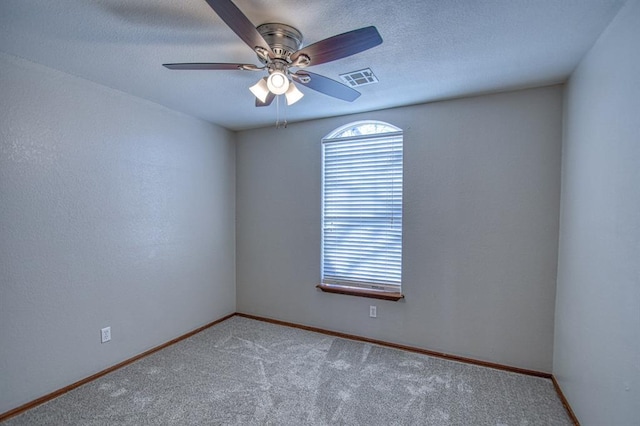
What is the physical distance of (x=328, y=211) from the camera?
338 cm

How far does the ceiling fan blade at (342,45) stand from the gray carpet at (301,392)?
7.21ft

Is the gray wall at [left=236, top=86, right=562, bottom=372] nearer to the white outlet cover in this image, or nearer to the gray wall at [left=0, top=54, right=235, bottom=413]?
the white outlet cover

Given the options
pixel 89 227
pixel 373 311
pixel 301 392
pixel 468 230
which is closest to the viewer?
Answer: pixel 301 392

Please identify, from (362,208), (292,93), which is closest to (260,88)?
(292,93)

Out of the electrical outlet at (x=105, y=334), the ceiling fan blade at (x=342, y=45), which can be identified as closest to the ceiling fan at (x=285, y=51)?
the ceiling fan blade at (x=342, y=45)

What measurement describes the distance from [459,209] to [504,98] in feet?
3.30

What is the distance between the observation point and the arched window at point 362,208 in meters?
3.03

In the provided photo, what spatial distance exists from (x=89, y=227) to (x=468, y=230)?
3.22 metres

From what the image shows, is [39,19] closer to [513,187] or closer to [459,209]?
[459,209]

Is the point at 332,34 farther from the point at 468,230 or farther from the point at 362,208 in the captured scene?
the point at 468,230

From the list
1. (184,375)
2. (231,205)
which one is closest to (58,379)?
(184,375)

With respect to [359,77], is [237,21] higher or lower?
lower

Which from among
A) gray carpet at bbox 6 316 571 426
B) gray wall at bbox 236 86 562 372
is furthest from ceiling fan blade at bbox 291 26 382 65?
gray carpet at bbox 6 316 571 426

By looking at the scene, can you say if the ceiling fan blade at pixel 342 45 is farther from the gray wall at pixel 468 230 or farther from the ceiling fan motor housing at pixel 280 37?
the gray wall at pixel 468 230
